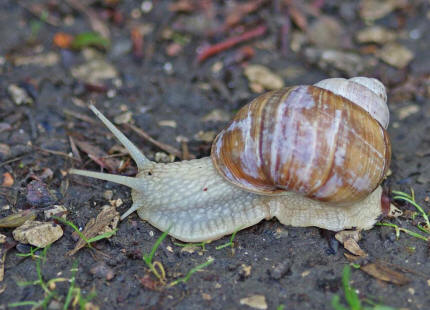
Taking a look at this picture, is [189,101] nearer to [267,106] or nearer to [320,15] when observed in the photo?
[267,106]

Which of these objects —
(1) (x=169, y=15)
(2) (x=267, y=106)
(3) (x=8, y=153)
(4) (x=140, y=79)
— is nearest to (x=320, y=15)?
(1) (x=169, y=15)

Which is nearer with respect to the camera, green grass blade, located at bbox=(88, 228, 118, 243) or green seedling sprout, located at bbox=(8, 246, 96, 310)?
green seedling sprout, located at bbox=(8, 246, 96, 310)

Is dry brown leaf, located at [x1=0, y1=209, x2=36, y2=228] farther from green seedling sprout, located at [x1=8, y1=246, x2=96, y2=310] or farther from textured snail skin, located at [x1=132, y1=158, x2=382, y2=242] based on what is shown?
textured snail skin, located at [x1=132, y1=158, x2=382, y2=242]

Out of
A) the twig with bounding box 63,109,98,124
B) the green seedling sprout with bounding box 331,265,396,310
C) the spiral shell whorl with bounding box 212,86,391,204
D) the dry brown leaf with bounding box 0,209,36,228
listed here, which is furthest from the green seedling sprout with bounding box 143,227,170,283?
the twig with bounding box 63,109,98,124

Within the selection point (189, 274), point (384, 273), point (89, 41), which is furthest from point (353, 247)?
point (89, 41)

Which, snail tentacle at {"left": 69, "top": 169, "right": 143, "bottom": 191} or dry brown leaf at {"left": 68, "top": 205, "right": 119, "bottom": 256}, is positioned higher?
snail tentacle at {"left": 69, "top": 169, "right": 143, "bottom": 191}

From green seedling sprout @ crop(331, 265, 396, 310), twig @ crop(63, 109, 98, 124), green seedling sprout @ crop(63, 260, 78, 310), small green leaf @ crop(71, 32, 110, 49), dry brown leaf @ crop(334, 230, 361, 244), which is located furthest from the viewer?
small green leaf @ crop(71, 32, 110, 49)
